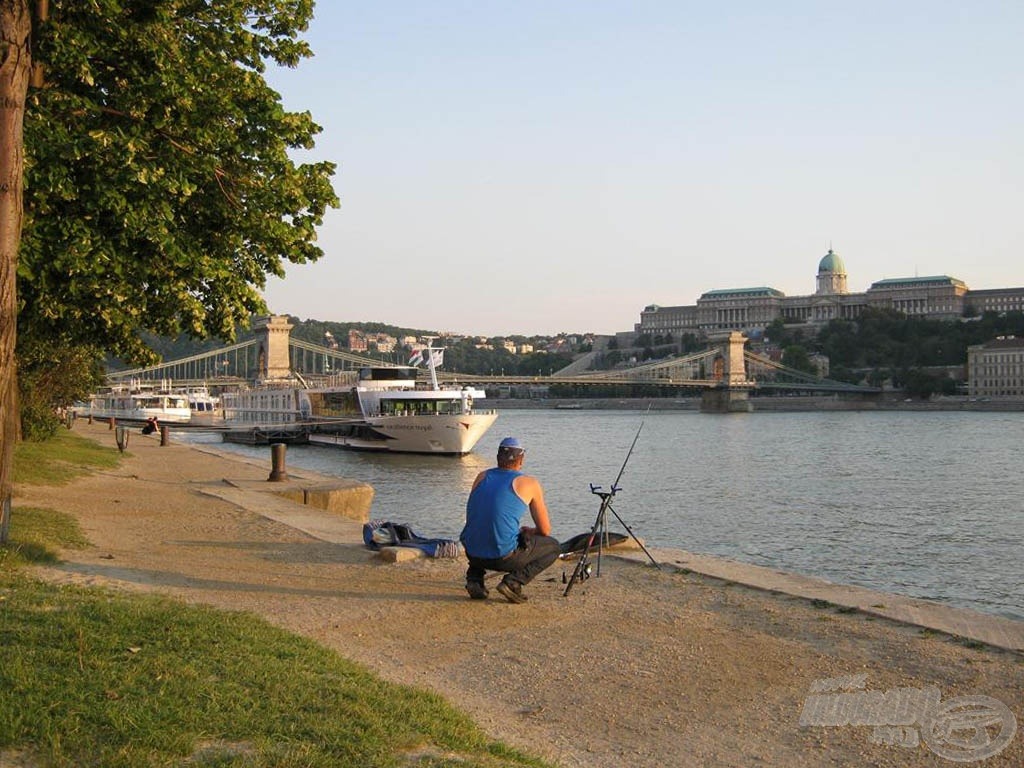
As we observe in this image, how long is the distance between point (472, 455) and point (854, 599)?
4186cm

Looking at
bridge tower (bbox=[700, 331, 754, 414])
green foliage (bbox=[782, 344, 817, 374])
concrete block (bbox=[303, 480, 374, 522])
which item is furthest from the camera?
green foliage (bbox=[782, 344, 817, 374])

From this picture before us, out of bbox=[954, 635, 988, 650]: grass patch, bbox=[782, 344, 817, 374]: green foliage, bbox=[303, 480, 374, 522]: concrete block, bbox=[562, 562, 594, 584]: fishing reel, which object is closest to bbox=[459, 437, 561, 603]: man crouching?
bbox=[562, 562, 594, 584]: fishing reel

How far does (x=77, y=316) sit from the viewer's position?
10125mm

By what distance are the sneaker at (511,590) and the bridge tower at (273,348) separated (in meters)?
100

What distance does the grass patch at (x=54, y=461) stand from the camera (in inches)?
708

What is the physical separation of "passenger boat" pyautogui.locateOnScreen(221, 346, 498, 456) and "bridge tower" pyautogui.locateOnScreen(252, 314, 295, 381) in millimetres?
37096

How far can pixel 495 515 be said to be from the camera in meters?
8.00

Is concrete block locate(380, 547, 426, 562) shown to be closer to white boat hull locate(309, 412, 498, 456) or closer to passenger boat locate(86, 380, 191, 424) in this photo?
white boat hull locate(309, 412, 498, 456)

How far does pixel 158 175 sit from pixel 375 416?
43.5m

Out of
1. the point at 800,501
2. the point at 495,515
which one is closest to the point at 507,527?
the point at 495,515

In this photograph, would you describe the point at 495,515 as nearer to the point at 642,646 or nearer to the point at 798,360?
the point at 642,646

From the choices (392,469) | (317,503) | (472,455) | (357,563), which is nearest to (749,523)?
(317,503)

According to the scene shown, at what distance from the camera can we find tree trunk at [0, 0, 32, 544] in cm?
769

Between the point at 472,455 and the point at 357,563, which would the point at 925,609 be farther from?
the point at 472,455
